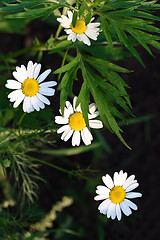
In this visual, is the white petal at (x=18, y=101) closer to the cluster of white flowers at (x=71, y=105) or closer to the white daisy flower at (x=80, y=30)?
the cluster of white flowers at (x=71, y=105)

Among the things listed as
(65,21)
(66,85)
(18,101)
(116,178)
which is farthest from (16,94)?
(116,178)

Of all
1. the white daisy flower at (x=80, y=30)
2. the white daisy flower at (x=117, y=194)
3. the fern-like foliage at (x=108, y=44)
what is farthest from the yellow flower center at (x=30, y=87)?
the white daisy flower at (x=117, y=194)

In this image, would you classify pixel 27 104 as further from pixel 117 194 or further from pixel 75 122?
pixel 117 194

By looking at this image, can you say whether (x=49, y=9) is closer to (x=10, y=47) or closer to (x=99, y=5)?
(x=99, y=5)

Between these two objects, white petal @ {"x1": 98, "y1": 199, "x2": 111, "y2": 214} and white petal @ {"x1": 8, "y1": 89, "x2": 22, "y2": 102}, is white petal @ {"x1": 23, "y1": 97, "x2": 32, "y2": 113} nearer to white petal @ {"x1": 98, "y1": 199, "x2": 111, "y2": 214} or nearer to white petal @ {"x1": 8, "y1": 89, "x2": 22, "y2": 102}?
white petal @ {"x1": 8, "y1": 89, "x2": 22, "y2": 102}

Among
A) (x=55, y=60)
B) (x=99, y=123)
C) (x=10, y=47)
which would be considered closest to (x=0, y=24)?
(x=10, y=47)
